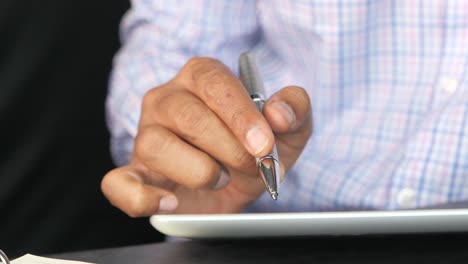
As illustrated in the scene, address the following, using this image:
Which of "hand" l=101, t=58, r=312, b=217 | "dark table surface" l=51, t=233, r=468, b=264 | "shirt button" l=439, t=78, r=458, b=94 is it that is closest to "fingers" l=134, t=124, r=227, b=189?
"hand" l=101, t=58, r=312, b=217

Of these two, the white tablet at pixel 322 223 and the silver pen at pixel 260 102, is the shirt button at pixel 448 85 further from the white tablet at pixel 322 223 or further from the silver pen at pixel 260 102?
the white tablet at pixel 322 223

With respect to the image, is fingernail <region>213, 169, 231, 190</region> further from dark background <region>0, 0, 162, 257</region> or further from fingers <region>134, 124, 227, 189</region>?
dark background <region>0, 0, 162, 257</region>

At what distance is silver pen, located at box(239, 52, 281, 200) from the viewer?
385mm

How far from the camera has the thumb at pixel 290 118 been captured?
17.9 inches

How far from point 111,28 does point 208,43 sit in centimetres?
12

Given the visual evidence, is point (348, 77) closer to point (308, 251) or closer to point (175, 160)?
point (175, 160)

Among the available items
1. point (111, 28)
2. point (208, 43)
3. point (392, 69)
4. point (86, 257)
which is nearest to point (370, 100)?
point (392, 69)

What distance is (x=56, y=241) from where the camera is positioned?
0.74 meters

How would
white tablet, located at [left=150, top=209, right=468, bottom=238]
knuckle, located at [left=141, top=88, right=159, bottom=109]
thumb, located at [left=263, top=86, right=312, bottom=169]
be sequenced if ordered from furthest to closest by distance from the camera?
knuckle, located at [left=141, top=88, right=159, bottom=109] → thumb, located at [left=263, top=86, right=312, bottom=169] → white tablet, located at [left=150, top=209, right=468, bottom=238]

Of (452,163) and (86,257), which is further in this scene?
(452,163)

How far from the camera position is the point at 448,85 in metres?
0.62

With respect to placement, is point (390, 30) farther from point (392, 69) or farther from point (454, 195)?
point (454, 195)

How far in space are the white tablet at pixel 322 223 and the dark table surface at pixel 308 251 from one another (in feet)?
0.04

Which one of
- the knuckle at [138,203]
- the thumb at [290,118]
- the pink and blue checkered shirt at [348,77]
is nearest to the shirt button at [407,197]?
the pink and blue checkered shirt at [348,77]
